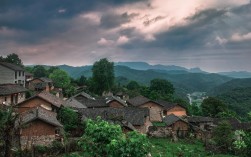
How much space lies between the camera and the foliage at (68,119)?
36.2 metres

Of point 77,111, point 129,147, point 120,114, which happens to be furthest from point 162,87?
point 129,147

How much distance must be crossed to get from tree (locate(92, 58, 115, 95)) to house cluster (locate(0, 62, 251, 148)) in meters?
15.6

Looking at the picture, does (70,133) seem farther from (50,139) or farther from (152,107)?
(152,107)

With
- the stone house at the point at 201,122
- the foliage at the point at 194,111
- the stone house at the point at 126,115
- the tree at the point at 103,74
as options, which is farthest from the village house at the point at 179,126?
the tree at the point at 103,74

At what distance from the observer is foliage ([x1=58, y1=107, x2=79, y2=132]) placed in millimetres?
36156

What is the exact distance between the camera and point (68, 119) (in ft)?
122

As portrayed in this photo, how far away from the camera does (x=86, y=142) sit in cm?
1574

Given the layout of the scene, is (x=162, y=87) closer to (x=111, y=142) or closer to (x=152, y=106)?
(x=152, y=106)

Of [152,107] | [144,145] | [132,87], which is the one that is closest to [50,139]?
[144,145]

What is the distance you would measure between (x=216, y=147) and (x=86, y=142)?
31.3m

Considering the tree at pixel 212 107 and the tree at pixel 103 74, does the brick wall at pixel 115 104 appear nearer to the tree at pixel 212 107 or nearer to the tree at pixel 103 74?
the tree at pixel 103 74

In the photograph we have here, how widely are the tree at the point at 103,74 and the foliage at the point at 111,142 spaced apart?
7184 cm

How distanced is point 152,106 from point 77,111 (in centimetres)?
2849

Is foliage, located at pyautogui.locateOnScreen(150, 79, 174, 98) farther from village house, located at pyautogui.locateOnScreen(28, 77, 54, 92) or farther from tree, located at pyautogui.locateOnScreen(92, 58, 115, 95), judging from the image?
village house, located at pyautogui.locateOnScreen(28, 77, 54, 92)
